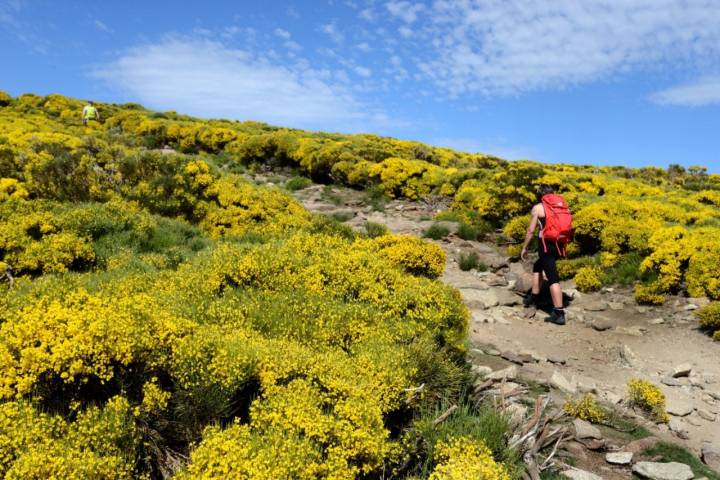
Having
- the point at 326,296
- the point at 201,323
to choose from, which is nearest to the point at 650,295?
the point at 326,296

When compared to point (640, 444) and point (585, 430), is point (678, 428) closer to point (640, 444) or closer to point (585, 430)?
point (640, 444)

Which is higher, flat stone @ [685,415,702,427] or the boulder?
the boulder

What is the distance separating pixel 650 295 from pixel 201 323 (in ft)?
31.2

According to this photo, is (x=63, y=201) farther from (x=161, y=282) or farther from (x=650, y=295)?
(x=650, y=295)

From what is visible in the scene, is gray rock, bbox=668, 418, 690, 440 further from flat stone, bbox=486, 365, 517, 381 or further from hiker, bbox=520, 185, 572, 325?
hiker, bbox=520, 185, 572, 325

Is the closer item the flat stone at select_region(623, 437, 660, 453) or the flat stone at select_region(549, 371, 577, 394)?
the flat stone at select_region(623, 437, 660, 453)

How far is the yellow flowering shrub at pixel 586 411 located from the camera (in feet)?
20.3

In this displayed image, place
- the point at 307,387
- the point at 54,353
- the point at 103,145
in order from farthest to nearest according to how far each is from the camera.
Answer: the point at 103,145 → the point at 307,387 → the point at 54,353

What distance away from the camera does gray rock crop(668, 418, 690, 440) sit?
6.31 meters

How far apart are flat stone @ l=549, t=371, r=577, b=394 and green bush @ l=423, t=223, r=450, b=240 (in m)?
7.80

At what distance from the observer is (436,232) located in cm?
1484

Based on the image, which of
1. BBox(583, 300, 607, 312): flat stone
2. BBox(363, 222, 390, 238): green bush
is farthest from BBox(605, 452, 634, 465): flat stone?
BBox(363, 222, 390, 238): green bush

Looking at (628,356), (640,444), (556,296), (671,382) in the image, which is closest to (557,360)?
(628,356)

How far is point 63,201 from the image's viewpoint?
10109 mm
